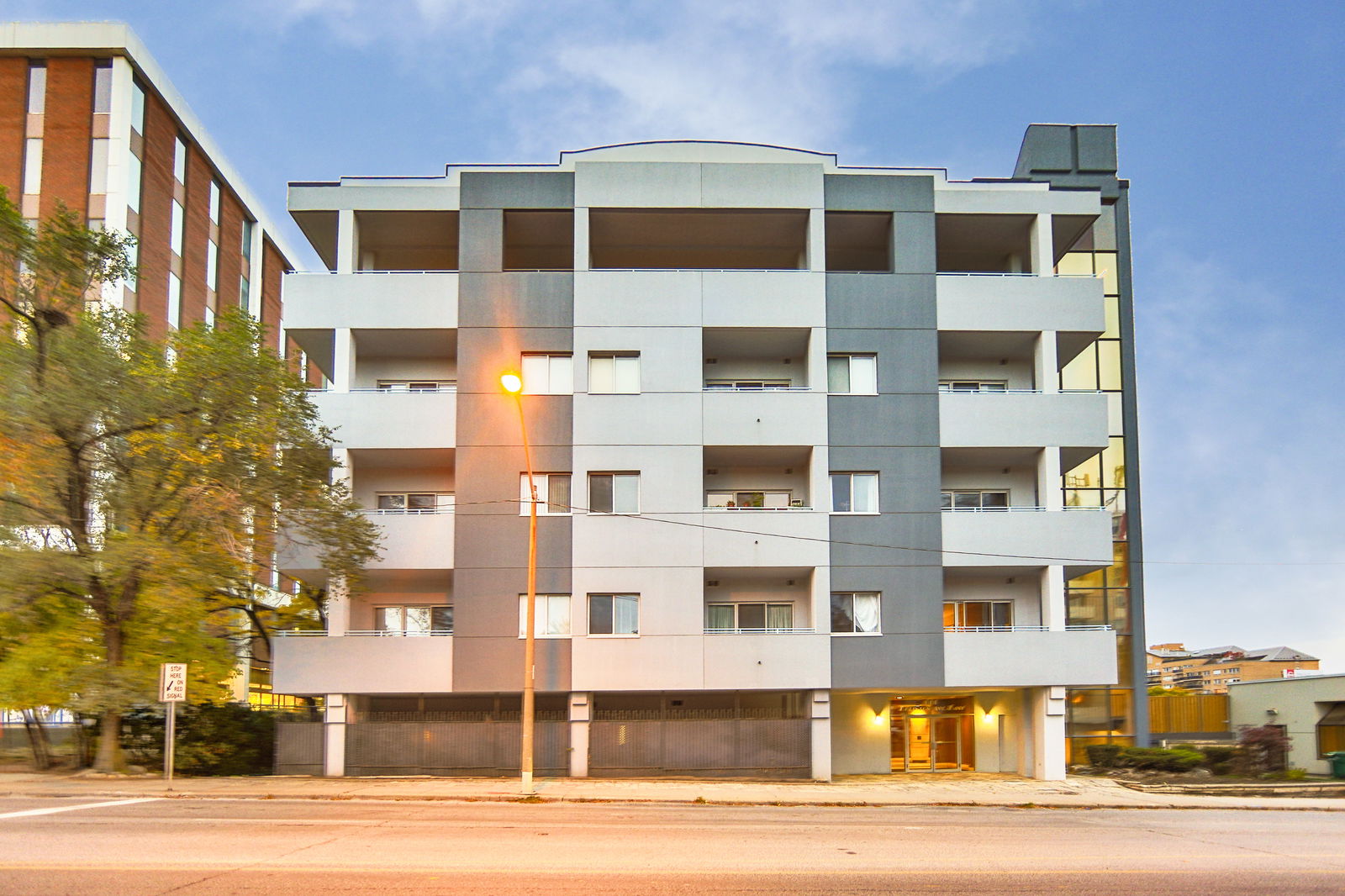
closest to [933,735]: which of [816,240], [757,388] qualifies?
[757,388]

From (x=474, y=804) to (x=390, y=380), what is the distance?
14.6 meters

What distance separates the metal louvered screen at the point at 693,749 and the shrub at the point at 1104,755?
388 inches

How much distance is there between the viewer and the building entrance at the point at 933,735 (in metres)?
32.9

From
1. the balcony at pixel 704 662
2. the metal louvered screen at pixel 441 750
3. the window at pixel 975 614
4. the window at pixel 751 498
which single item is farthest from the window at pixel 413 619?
the window at pixel 975 614

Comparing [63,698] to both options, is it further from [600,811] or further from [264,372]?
[600,811]

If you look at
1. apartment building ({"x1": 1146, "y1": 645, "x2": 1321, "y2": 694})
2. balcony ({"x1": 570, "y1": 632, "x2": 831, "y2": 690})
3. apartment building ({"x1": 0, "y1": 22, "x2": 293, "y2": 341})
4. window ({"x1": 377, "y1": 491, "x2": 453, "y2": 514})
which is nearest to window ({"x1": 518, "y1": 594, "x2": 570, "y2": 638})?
balcony ({"x1": 570, "y1": 632, "x2": 831, "y2": 690})

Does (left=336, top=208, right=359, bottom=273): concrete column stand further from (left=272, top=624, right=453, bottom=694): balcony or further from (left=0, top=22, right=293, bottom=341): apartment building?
(left=0, top=22, right=293, bottom=341): apartment building

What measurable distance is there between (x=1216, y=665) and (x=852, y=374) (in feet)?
384

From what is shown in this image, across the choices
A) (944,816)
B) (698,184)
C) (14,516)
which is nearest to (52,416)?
(14,516)

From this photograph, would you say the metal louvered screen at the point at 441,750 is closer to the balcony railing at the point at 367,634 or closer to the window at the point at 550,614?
the balcony railing at the point at 367,634

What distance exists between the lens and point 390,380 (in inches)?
1283

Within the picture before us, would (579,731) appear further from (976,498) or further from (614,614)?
(976,498)

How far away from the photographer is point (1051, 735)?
98.8ft

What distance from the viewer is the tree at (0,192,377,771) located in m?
24.7
